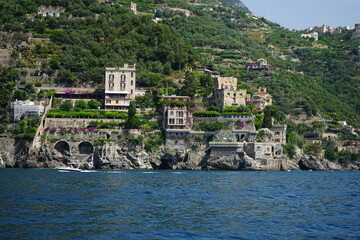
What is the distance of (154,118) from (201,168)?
46.9 ft

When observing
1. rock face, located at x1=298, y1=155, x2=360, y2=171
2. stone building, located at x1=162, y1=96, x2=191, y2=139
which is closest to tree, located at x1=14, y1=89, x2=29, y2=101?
stone building, located at x1=162, y1=96, x2=191, y2=139

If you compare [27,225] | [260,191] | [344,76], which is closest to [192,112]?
[260,191]

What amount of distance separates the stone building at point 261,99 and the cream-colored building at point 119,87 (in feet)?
87.2

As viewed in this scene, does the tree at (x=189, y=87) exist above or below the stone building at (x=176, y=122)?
above

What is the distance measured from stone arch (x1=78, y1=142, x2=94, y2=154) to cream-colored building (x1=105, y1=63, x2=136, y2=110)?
1187 centimetres

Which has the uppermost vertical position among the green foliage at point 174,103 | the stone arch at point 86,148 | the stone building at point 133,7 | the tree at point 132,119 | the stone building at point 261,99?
the stone building at point 133,7

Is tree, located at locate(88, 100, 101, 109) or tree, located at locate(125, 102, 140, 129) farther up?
tree, located at locate(88, 100, 101, 109)

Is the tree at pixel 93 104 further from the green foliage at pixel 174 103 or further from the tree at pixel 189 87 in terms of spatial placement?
the tree at pixel 189 87

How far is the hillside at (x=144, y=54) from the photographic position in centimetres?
11112

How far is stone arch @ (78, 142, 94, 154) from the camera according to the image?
92688 millimetres

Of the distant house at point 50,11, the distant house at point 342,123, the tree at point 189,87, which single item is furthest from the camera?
the distant house at point 50,11

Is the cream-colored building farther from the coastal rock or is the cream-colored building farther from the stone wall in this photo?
the coastal rock

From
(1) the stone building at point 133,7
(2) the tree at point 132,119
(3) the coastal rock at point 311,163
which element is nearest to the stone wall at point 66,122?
(2) the tree at point 132,119

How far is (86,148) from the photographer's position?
3666 inches
